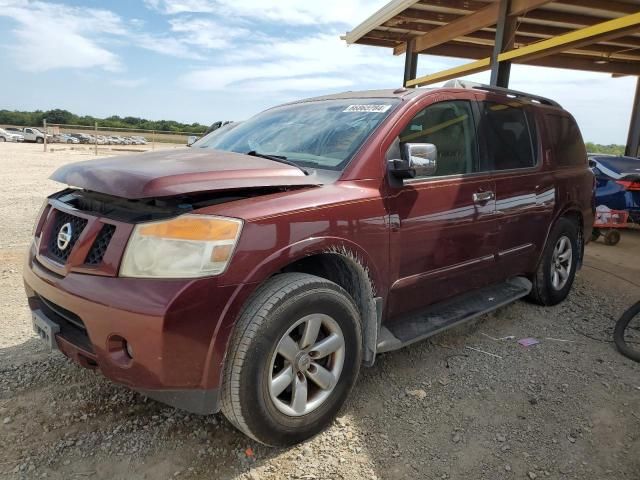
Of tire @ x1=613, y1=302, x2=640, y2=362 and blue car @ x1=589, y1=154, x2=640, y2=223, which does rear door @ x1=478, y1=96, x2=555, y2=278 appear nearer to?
tire @ x1=613, y1=302, x2=640, y2=362

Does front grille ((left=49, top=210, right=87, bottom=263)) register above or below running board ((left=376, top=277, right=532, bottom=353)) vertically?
above

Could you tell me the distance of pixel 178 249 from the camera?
2053 millimetres

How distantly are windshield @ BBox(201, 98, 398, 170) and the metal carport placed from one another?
5285 millimetres

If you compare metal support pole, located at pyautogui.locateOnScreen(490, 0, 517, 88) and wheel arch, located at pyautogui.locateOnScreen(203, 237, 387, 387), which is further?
metal support pole, located at pyautogui.locateOnScreen(490, 0, 517, 88)

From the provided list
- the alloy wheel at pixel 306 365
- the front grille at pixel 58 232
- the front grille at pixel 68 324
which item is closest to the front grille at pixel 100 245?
the front grille at pixel 58 232

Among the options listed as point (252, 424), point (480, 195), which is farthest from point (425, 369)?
point (252, 424)

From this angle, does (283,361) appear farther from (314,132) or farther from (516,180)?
(516,180)

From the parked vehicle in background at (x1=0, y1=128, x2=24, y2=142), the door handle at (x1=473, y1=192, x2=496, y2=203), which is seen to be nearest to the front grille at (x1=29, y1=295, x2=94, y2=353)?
the door handle at (x1=473, y1=192, x2=496, y2=203)

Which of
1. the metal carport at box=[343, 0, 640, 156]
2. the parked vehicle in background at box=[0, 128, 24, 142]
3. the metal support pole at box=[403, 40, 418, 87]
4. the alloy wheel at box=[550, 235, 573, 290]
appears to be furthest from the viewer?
the parked vehicle in background at box=[0, 128, 24, 142]

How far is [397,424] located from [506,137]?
95.0 inches

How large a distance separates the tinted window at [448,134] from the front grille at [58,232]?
1849 mm

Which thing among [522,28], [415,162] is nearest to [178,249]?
[415,162]

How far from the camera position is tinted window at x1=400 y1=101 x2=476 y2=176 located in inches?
123

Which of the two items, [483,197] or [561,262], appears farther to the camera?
[561,262]
